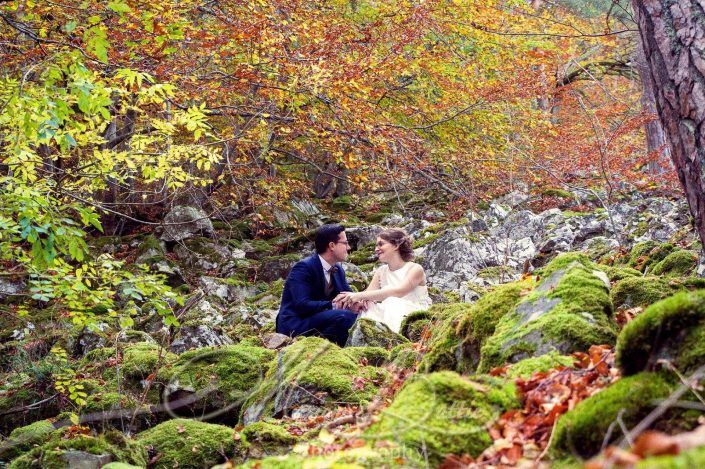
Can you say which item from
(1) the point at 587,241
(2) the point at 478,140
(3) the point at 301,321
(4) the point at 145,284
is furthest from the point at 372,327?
(2) the point at 478,140

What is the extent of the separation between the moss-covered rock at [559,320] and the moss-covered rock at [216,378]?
2.75 meters

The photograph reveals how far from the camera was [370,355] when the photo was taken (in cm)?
595

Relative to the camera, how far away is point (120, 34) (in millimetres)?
9641

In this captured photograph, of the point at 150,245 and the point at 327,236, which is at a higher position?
the point at 327,236

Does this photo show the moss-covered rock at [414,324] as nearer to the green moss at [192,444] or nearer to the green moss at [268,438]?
the green moss at [192,444]

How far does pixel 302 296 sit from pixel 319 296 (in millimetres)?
355

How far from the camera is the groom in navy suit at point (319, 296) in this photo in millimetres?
7785

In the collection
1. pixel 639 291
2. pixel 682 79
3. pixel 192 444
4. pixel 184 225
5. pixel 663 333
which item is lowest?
pixel 184 225

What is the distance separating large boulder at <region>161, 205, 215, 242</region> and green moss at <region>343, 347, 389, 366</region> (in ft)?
27.6

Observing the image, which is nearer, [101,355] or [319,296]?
[101,355]

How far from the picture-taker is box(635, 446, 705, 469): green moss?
1.37 meters

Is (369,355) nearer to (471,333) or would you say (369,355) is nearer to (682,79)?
(471,333)

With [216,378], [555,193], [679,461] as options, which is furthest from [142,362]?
[555,193]

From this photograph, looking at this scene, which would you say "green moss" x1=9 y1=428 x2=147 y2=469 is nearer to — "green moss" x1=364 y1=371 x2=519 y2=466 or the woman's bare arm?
"green moss" x1=364 y1=371 x2=519 y2=466
